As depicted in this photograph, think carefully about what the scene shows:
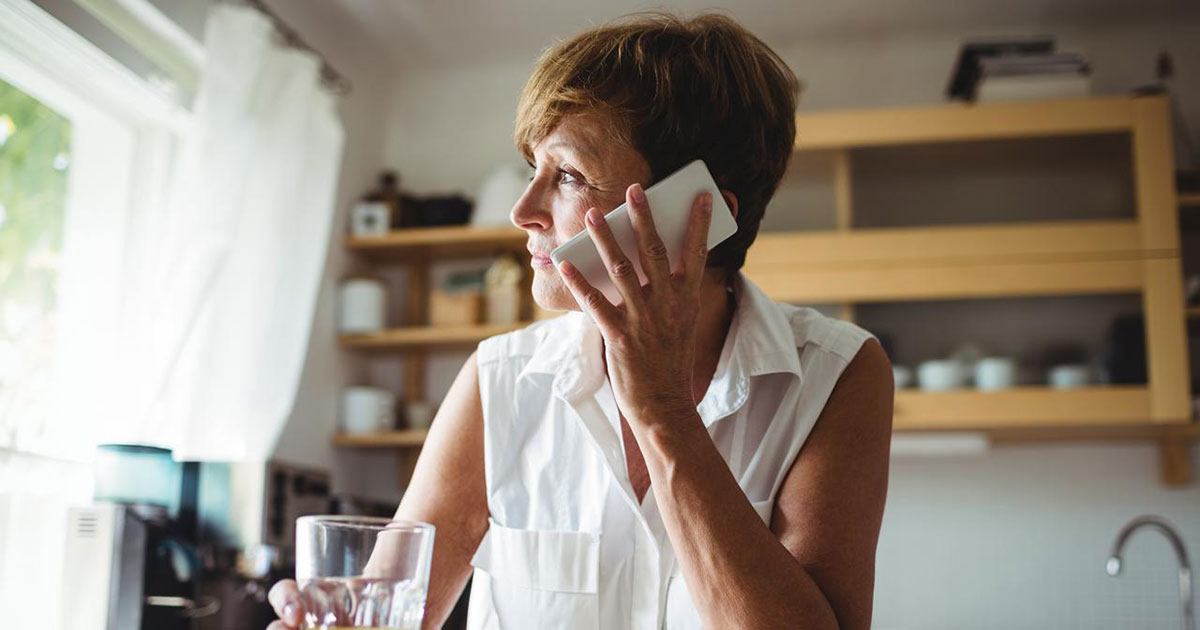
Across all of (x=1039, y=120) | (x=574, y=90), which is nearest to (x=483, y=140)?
(x=1039, y=120)

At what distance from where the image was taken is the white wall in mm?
3244

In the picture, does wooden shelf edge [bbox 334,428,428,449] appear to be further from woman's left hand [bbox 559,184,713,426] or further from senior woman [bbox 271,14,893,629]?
woman's left hand [bbox 559,184,713,426]

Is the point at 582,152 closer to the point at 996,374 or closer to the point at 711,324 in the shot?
the point at 711,324

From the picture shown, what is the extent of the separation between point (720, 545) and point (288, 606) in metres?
0.37

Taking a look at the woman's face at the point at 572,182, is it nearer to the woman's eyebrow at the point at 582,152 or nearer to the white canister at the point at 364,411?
the woman's eyebrow at the point at 582,152

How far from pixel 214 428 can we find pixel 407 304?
127 cm

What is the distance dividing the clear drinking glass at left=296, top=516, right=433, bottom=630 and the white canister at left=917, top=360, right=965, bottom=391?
2491 millimetres

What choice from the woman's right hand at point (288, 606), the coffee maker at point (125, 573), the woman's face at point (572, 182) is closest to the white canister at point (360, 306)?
the coffee maker at point (125, 573)

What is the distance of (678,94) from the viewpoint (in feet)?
3.73

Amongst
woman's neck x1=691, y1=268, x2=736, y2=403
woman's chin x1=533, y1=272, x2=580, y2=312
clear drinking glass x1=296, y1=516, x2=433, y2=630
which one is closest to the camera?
clear drinking glass x1=296, y1=516, x2=433, y2=630

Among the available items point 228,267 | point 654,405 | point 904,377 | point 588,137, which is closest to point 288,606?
point 654,405

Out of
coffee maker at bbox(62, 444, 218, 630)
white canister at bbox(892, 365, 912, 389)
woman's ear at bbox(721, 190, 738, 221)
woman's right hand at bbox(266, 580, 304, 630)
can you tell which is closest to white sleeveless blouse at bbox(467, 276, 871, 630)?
woman's ear at bbox(721, 190, 738, 221)

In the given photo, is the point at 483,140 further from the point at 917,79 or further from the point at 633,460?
the point at 633,460

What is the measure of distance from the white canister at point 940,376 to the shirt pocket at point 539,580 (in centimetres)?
207
